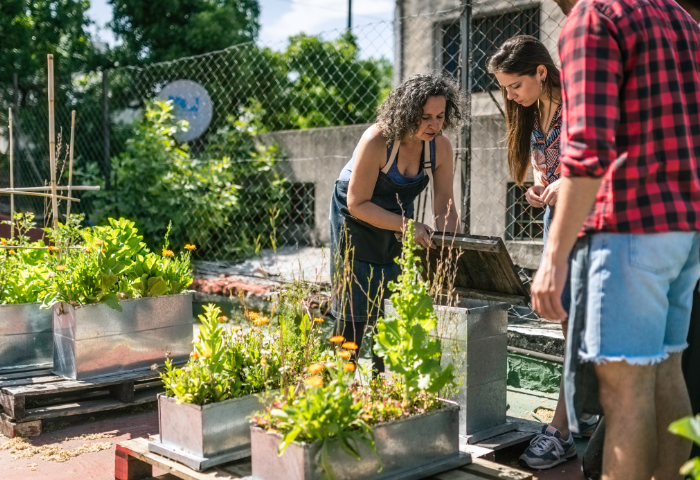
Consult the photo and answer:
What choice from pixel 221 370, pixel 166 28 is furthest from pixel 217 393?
pixel 166 28

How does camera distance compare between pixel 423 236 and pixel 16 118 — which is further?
pixel 16 118

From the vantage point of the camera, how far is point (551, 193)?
105 inches

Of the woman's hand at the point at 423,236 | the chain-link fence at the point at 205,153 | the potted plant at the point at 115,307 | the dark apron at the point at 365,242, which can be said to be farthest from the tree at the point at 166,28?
the woman's hand at the point at 423,236

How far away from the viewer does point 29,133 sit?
8406 millimetres

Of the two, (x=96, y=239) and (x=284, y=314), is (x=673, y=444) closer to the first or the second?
(x=284, y=314)

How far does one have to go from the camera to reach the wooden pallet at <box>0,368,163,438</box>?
3279 millimetres

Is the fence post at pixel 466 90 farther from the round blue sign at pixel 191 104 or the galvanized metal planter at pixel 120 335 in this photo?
the round blue sign at pixel 191 104

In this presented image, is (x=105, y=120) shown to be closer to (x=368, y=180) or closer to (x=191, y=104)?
(x=191, y=104)

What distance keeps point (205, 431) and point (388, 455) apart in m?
0.68

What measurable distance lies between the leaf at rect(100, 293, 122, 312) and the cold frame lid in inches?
60.7

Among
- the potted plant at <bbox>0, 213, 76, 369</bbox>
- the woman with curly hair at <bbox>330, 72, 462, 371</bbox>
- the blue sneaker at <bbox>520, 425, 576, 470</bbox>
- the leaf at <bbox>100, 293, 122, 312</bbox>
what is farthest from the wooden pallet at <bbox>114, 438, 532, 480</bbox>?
the potted plant at <bbox>0, 213, 76, 369</bbox>

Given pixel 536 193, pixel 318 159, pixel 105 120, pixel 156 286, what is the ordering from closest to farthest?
pixel 536 193 → pixel 156 286 → pixel 318 159 → pixel 105 120

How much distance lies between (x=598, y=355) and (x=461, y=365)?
3.23 feet

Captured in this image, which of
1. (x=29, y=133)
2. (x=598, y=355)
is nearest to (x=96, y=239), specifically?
(x=598, y=355)
